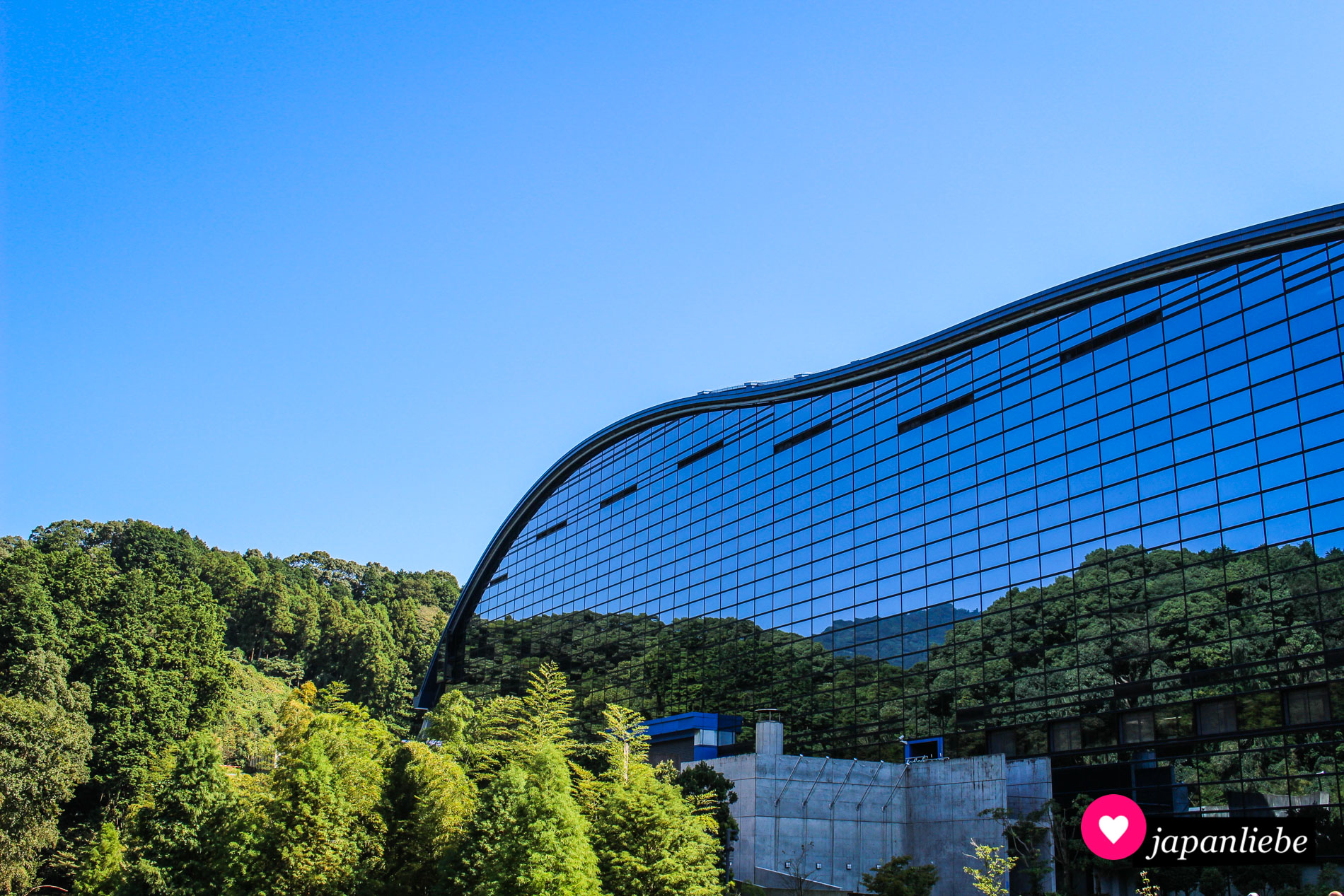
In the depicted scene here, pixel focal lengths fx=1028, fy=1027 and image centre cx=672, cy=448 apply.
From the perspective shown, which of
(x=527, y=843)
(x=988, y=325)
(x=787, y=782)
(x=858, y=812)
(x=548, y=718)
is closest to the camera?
(x=527, y=843)

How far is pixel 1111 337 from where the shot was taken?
4403cm

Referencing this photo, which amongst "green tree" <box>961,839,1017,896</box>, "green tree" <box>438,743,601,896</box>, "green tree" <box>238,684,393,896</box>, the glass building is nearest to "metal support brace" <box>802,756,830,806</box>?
→ the glass building

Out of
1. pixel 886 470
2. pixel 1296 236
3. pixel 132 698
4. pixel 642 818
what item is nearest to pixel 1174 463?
pixel 1296 236

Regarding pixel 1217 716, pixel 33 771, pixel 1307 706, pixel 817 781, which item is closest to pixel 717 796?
pixel 817 781

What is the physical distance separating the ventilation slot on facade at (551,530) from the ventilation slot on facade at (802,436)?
79.9ft

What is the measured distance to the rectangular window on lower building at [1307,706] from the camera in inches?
1319

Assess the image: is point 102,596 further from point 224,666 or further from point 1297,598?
point 1297,598

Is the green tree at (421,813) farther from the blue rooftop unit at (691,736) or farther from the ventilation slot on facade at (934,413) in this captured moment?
the ventilation slot on facade at (934,413)

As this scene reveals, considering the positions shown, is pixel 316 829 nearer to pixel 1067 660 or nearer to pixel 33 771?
pixel 33 771

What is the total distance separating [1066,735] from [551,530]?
48.0m

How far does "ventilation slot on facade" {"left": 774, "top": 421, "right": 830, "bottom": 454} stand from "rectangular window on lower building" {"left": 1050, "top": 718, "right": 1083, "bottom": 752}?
2122cm

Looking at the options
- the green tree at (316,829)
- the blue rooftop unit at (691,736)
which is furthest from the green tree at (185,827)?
the blue rooftop unit at (691,736)

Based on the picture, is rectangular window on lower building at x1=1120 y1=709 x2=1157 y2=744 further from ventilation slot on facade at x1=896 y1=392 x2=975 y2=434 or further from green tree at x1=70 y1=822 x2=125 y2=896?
green tree at x1=70 y1=822 x2=125 y2=896

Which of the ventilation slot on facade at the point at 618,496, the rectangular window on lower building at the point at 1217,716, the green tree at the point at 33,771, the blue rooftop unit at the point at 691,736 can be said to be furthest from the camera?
the ventilation slot on facade at the point at 618,496
